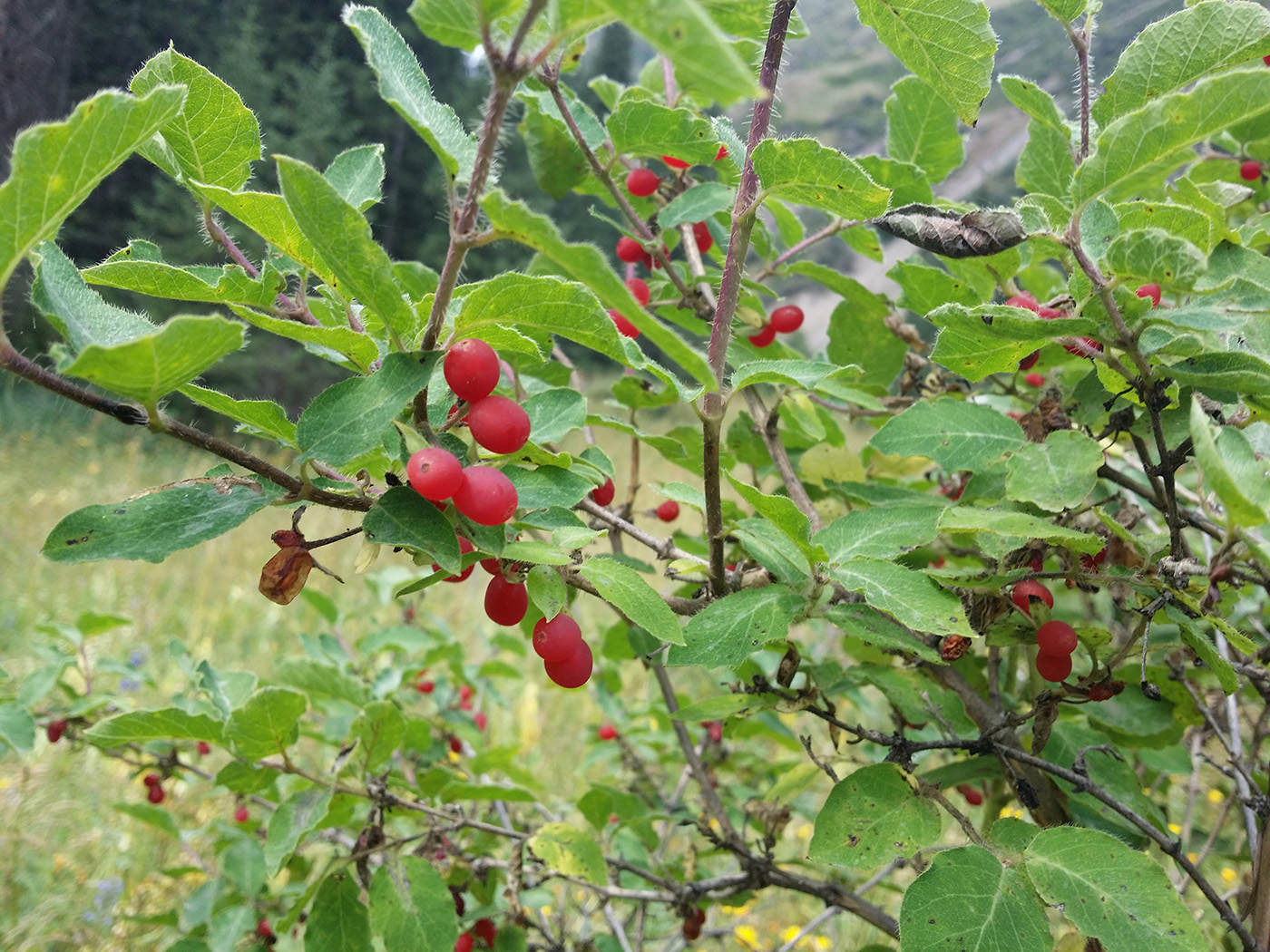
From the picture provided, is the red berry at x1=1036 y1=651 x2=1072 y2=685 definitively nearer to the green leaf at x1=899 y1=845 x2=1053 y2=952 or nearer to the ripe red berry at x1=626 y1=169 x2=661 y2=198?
the green leaf at x1=899 y1=845 x2=1053 y2=952

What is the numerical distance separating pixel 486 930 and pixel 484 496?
114cm

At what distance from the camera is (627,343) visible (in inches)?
26.0

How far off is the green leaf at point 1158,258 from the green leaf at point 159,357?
65cm

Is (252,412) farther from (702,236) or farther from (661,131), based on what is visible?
(702,236)

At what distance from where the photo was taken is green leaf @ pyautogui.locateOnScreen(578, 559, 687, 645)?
2.13ft

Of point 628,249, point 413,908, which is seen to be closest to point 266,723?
point 413,908

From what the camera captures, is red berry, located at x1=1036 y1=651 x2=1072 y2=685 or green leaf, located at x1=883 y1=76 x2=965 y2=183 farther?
green leaf, located at x1=883 y1=76 x2=965 y2=183

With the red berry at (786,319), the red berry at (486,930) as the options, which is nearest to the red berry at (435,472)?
the red berry at (786,319)

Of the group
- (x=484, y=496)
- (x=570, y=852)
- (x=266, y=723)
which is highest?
(x=484, y=496)

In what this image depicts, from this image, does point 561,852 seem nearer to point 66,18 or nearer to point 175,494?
point 175,494

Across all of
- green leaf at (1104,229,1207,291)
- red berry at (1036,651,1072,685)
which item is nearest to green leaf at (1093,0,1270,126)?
green leaf at (1104,229,1207,291)

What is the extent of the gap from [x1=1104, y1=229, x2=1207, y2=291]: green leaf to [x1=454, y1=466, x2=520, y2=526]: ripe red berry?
1.68 feet

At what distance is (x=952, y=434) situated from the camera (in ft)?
2.88

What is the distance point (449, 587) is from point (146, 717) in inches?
158
